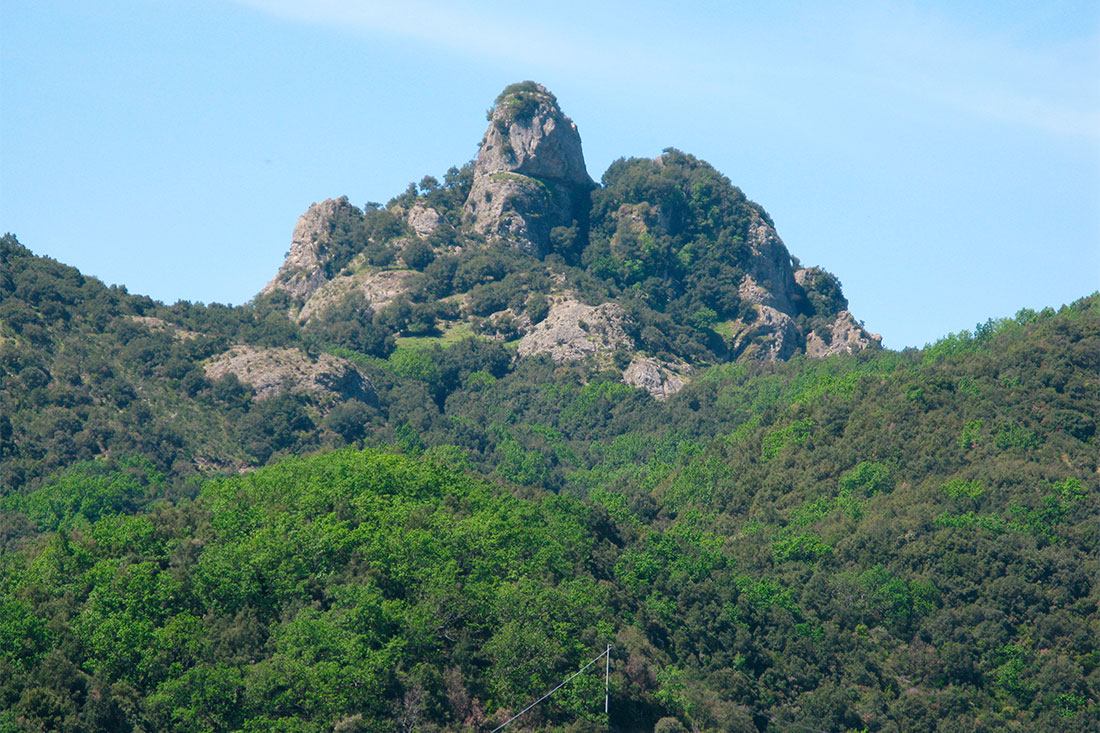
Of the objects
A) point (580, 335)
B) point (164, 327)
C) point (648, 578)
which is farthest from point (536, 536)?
point (580, 335)

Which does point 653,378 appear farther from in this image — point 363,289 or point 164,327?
point 164,327

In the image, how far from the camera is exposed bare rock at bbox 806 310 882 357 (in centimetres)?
17875

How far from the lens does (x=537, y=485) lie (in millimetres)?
124938

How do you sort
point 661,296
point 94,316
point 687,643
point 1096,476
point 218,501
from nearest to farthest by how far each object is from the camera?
point 218,501 → point 687,643 → point 1096,476 → point 94,316 → point 661,296

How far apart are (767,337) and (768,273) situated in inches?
599

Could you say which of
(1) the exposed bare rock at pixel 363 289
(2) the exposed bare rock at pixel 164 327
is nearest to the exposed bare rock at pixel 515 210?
(1) the exposed bare rock at pixel 363 289

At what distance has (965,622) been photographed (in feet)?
289

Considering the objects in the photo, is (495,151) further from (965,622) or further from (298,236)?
(965,622)

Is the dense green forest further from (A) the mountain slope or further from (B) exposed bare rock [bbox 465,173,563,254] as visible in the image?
(B) exposed bare rock [bbox 465,173,563,254]

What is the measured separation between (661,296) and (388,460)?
10661 cm

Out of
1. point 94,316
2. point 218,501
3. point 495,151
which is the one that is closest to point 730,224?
point 495,151

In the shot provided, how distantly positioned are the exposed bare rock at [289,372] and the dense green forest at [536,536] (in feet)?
6.97

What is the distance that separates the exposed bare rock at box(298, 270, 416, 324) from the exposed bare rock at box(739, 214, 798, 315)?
43589 mm

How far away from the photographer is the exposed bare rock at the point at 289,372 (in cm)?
13912
